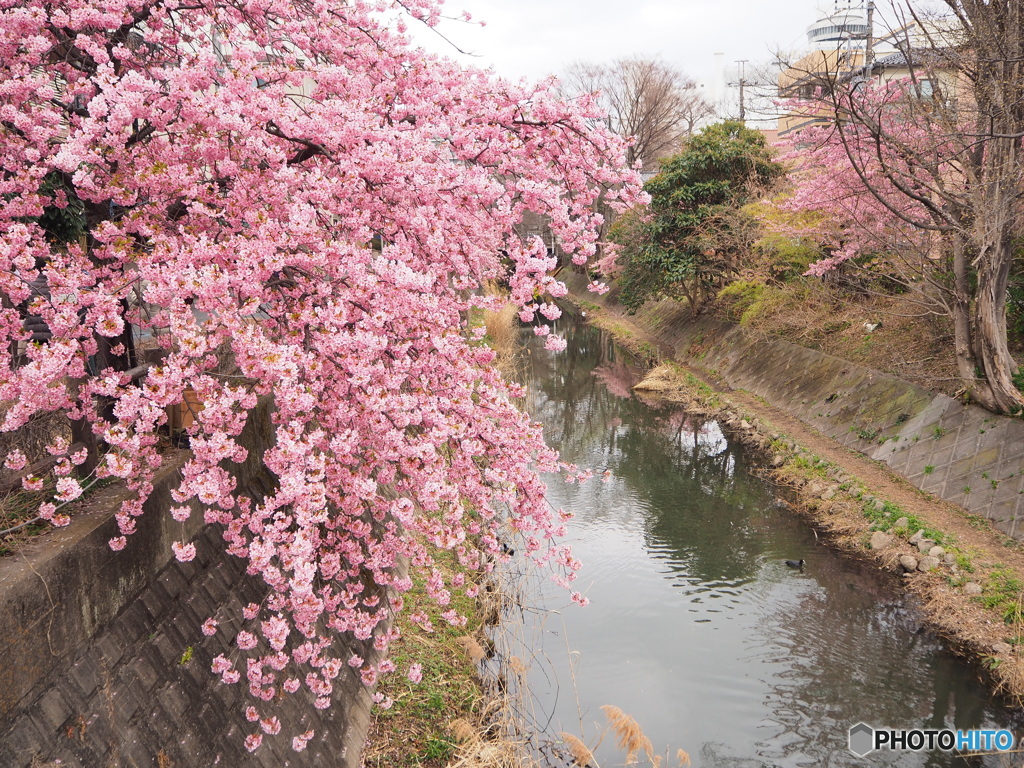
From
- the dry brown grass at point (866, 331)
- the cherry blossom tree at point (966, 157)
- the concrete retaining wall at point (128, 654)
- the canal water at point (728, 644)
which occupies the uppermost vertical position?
the cherry blossom tree at point (966, 157)

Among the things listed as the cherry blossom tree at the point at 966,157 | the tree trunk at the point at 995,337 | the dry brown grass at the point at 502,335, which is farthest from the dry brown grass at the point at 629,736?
the dry brown grass at the point at 502,335

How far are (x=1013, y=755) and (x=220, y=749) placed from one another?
6917 mm

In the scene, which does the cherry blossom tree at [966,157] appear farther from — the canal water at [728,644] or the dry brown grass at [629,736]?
the dry brown grass at [629,736]

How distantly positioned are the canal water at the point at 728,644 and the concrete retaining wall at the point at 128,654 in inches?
127

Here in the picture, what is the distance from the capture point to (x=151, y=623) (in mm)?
4211

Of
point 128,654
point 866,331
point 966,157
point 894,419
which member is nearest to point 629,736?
point 128,654

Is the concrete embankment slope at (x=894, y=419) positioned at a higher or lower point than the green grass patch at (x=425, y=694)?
higher

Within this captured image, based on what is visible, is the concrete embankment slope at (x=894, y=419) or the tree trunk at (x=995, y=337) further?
the tree trunk at (x=995, y=337)

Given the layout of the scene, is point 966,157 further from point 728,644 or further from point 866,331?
point 728,644

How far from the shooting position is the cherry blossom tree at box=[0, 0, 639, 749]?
3.83 metres

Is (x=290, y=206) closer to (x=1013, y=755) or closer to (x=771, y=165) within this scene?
(x=1013, y=755)

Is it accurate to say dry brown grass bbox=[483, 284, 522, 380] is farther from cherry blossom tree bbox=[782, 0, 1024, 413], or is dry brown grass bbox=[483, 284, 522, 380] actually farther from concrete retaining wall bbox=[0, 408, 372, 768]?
concrete retaining wall bbox=[0, 408, 372, 768]

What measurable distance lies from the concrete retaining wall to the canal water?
322 centimetres

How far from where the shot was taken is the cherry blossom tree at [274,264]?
151 inches
